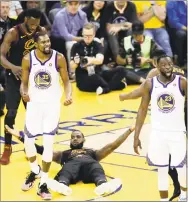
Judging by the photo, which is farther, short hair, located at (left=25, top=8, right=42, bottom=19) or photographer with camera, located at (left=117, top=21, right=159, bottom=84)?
photographer with camera, located at (left=117, top=21, right=159, bottom=84)

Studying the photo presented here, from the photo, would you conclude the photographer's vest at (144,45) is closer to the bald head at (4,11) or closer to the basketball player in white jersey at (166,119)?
the bald head at (4,11)

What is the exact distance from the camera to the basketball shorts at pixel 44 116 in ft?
30.2

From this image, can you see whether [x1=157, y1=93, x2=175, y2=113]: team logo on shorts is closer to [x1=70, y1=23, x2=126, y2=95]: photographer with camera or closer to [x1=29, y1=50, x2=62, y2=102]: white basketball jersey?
[x1=29, y1=50, x2=62, y2=102]: white basketball jersey

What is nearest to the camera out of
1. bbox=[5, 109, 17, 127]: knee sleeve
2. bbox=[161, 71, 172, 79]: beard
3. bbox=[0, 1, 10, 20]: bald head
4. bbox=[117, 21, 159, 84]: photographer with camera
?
bbox=[161, 71, 172, 79]: beard

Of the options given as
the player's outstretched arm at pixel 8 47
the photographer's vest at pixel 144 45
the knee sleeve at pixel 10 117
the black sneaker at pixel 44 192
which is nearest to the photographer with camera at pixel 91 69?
the photographer's vest at pixel 144 45

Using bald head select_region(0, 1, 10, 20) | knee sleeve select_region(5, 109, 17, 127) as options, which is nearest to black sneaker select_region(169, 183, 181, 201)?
knee sleeve select_region(5, 109, 17, 127)

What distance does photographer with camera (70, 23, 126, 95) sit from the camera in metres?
13.6

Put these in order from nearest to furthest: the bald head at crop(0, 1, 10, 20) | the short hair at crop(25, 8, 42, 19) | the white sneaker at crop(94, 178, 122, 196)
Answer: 1. the short hair at crop(25, 8, 42, 19)
2. the white sneaker at crop(94, 178, 122, 196)
3. the bald head at crop(0, 1, 10, 20)

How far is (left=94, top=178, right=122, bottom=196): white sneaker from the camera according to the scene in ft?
32.0

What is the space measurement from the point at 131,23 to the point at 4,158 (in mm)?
4859

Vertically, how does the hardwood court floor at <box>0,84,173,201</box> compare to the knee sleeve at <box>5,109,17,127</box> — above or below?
below

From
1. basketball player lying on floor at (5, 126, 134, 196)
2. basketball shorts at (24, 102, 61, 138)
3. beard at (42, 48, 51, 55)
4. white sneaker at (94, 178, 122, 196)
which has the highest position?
beard at (42, 48, 51, 55)

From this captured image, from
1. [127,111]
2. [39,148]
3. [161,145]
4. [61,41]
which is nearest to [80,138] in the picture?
[39,148]

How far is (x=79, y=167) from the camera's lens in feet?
33.4
